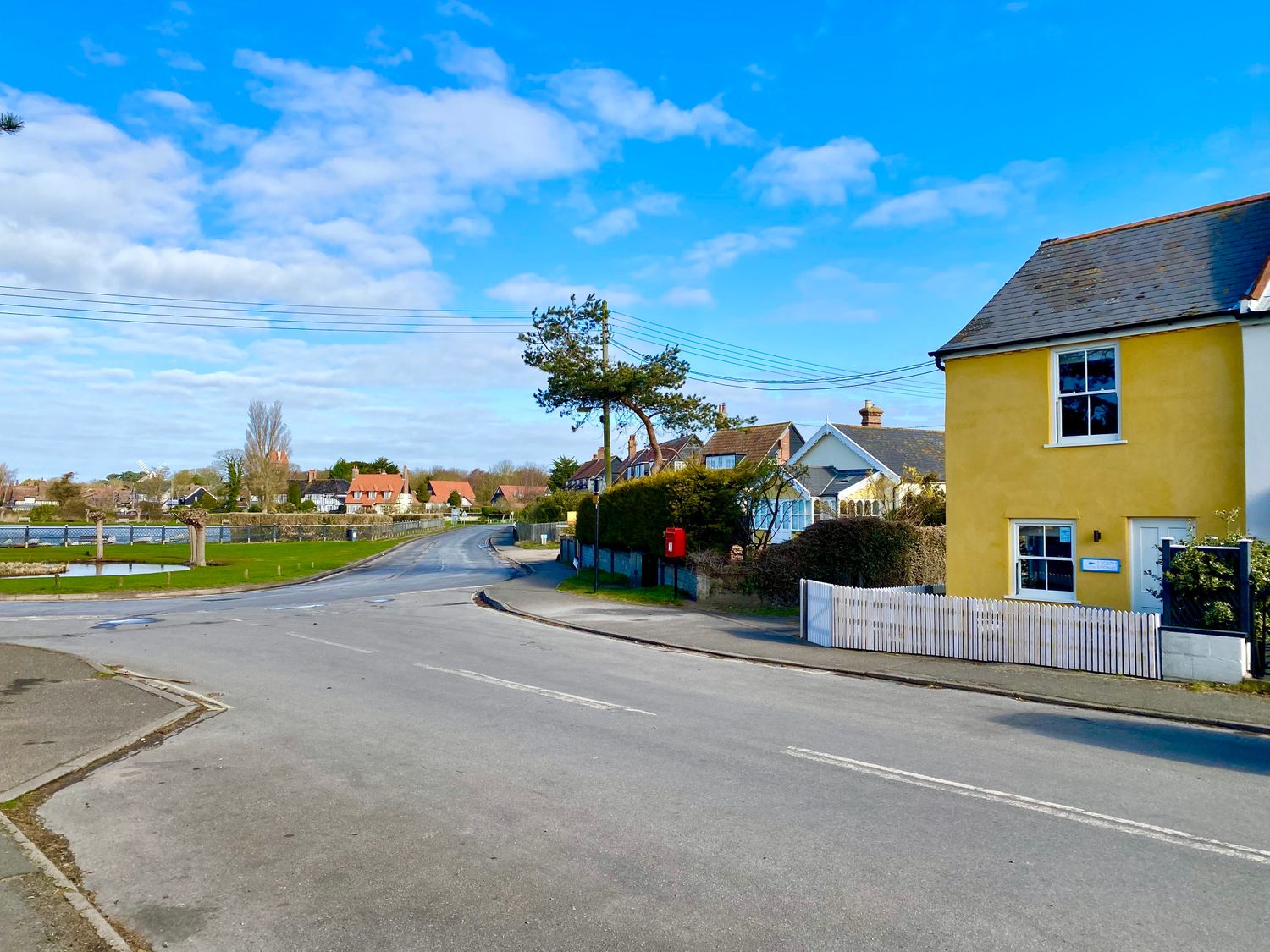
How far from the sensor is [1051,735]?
9477 millimetres

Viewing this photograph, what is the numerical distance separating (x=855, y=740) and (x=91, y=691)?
1003cm

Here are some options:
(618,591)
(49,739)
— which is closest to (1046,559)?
(618,591)

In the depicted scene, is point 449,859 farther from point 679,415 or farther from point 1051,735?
point 679,415

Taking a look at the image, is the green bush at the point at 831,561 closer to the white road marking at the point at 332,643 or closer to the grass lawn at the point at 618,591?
the grass lawn at the point at 618,591

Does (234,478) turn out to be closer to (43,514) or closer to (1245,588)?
(43,514)

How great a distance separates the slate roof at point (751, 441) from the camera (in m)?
53.6

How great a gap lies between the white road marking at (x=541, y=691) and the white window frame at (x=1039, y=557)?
31.6 feet

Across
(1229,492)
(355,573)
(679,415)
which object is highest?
(679,415)

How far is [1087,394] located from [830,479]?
25466 millimetres

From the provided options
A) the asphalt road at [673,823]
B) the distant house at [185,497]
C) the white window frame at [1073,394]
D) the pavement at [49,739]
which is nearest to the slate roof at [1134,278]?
the white window frame at [1073,394]

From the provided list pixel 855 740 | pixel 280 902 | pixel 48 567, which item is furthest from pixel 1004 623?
pixel 48 567

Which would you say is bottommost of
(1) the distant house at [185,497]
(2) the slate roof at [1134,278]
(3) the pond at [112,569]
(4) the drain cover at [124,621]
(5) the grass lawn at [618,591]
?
(3) the pond at [112,569]

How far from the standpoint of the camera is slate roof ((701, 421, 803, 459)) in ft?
176

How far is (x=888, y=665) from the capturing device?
46.2 ft
